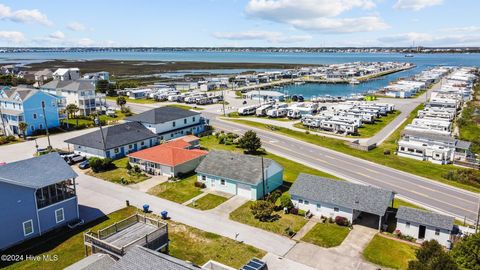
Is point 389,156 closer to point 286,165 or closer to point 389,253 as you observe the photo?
point 286,165

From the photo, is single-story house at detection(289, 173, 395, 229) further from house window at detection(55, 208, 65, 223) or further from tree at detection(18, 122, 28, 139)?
tree at detection(18, 122, 28, 139)

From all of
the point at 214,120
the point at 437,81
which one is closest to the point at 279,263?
the point at 214,120

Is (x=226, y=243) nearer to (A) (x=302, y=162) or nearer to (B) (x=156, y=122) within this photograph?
(A) (x=302, y=162)

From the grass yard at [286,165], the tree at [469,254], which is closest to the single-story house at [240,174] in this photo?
the grass yard at [286,165]

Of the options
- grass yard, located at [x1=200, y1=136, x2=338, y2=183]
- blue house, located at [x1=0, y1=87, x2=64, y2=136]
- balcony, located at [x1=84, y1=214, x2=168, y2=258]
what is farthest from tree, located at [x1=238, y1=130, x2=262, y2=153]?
blue house, located at [x1=0, y1=87, x2=64, y2=136]

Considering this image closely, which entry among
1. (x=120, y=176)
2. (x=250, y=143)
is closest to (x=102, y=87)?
(x=250, y=143)

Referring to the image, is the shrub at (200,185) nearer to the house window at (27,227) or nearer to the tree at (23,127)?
the house window at (27,227)
